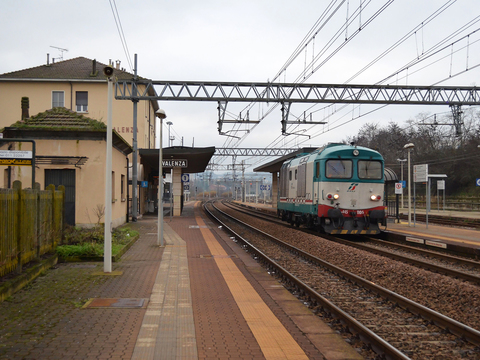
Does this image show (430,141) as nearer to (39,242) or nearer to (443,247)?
(443,247)

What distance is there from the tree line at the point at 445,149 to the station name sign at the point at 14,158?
129 feet

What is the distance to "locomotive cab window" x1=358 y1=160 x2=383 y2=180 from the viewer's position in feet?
55.5

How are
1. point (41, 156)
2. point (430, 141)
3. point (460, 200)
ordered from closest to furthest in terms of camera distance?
point (41, 156), point (460, 200), point (430, 141)

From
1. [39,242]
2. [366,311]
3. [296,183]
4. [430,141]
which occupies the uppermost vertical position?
[430,141]

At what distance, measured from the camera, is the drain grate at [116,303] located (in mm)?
6691

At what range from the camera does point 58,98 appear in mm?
36125

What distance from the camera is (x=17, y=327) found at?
560 centimetres

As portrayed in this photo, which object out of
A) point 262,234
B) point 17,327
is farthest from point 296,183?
point 17,327

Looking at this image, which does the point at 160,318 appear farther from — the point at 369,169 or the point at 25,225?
the point at 369,169

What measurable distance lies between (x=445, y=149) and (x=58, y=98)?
142ft

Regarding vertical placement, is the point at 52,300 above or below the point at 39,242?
below

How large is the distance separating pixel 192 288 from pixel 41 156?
1002cm

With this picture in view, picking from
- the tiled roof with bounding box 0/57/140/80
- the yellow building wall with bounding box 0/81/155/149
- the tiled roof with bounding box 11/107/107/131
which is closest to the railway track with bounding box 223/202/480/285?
the tiled roof with bounding box 11/107/107/131

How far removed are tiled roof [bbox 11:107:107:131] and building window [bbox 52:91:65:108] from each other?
2064cm
